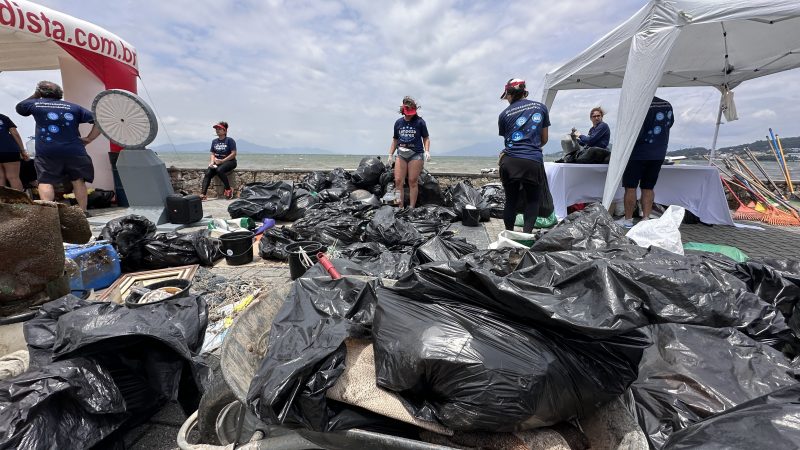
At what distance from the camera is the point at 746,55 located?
638 centimetres

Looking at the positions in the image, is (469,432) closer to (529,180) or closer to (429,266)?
(429,266)

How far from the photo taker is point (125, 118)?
4.79 metres

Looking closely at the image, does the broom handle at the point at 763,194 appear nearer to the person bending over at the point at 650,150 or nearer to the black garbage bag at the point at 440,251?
the person bending over at the point at 650,150

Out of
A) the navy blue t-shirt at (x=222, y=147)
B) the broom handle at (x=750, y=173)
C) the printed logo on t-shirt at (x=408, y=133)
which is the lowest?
the broom handle at (x=750, y=173)

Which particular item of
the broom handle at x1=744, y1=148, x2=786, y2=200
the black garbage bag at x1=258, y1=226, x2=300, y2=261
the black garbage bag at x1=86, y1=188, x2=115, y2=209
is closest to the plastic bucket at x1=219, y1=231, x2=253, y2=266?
the black garbage bag at x1=258, y1=226, x2=300, y2=261

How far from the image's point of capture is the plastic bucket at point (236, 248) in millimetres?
3739

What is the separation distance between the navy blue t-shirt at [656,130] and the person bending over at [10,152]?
9501 millimetres

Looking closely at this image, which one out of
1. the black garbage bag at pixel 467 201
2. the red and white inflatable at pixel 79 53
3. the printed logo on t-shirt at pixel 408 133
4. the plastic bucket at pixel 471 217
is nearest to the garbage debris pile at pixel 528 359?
the plastic bucket at pixel 471 217

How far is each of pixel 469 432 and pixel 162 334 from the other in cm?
122

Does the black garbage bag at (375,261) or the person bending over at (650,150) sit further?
the person bending over at (650,150)

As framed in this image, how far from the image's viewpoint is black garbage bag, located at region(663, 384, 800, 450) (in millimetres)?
703

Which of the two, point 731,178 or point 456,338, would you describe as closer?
point 456,338

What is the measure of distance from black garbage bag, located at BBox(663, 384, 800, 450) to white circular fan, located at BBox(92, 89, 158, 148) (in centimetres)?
594

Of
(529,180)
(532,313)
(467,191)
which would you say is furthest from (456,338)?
(467,191)
